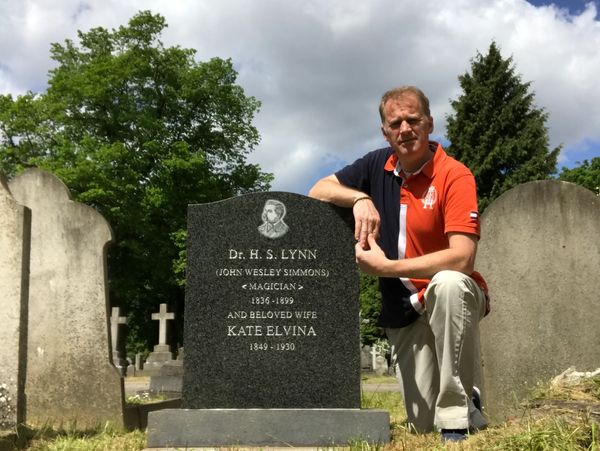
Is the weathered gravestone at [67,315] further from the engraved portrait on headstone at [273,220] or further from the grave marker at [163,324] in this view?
the grave marker at [163,324]

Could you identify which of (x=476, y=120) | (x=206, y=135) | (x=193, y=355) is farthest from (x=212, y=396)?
(x=476, y=120)

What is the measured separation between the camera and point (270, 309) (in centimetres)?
408

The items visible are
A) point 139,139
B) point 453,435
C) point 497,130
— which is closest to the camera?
point 453,435

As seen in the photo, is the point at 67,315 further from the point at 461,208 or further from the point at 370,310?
the point at 370,310

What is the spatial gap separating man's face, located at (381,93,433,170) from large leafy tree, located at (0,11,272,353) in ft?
61.5

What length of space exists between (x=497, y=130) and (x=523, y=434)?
2785 cm

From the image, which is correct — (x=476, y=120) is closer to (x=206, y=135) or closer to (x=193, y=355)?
(x=206, y=135)

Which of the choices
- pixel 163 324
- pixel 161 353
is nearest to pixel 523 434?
pixel 161 353

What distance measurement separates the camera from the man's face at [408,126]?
12.5 feet

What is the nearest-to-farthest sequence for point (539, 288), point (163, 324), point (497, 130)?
1. point (539, 288)
2. point (163, 324)
3. point (497, 130)

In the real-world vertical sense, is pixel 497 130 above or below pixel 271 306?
above

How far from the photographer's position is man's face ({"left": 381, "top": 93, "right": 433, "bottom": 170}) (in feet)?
12.5

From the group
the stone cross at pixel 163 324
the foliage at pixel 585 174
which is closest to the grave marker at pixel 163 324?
the stone cross at pixel 163 324

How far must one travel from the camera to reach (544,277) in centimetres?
576
